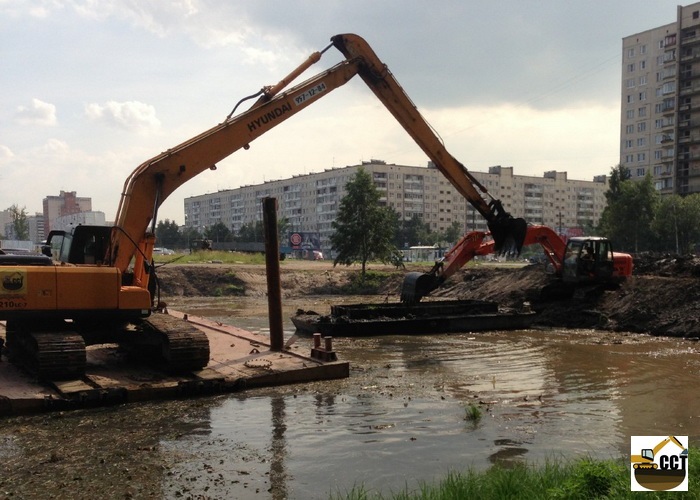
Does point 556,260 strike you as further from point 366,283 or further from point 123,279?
point 366,283

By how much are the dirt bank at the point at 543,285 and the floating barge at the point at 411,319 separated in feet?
7.62

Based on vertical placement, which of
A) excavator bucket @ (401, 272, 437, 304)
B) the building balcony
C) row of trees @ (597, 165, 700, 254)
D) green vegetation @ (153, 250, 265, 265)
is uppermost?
the building balcony

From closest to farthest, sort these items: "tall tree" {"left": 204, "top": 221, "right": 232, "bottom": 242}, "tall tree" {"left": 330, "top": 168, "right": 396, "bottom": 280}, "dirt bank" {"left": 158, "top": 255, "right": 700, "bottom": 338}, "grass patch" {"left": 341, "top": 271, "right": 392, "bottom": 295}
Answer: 1. "dirt bank" {"left": 158, "top": 255, "right": 700, "bottom": 338}
2. "grass patch" {"left": 341, "top": 271, "right": 392, "bottom": 295}
3. "tall tree" {"left": 330, "top": 168, "right": 396, "bottom": 280}
4. "tall tree" {"left": 204, "top": 221, "right": 232, "bottom": 242}

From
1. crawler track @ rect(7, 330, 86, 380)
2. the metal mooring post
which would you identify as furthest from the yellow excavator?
the metal mooring post

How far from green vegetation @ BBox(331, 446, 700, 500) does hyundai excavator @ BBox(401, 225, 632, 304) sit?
1561 centimetres

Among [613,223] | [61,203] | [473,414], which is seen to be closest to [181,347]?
[473,414]

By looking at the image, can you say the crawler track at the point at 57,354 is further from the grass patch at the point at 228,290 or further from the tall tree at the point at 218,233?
the tall tree at the point at 218,233

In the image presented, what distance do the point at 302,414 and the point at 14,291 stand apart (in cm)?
486

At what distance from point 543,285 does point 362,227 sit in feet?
58.1

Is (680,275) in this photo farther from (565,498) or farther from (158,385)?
(565,498)

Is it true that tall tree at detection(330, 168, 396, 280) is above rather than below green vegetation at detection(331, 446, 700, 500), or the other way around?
above

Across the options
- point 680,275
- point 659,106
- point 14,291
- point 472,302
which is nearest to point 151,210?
point 14,291

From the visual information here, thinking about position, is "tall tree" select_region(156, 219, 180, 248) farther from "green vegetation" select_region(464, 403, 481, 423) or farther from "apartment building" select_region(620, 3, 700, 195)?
"green vegetation" select_region(464, 403, 481, 423)

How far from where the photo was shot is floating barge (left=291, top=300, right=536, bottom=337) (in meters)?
19.3
